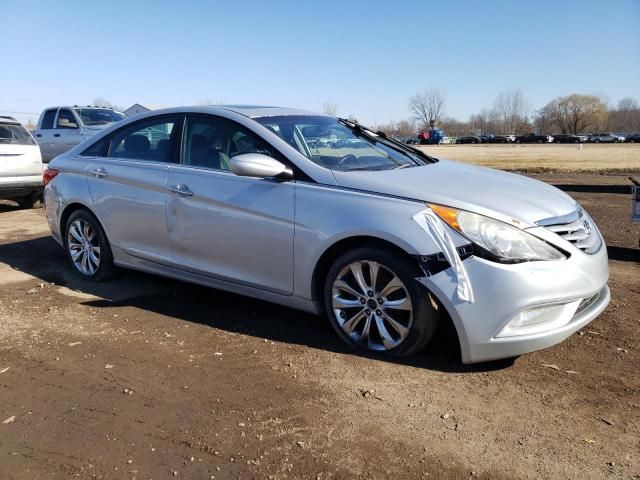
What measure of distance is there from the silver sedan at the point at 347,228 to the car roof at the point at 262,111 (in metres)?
0.02

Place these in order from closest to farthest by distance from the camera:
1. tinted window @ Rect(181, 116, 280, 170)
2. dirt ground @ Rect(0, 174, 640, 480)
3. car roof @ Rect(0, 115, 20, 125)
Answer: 1. dirt ground @ Rect(0, 174, 640, 480)
2. tinted window @ Rect(181, 116, 280, 170)
3. car roof @ Rect(0, 115, 20, 125)

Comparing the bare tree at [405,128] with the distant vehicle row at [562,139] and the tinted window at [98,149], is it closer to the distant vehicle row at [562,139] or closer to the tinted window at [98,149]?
the distant vehicle row at [562,139]

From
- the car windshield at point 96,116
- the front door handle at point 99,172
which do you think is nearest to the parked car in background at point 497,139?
the car windshield at point 96,116

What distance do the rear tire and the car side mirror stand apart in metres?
7.65

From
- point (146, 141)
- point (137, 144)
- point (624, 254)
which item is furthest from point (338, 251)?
point (624, 254)

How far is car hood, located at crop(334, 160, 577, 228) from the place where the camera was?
133 inches

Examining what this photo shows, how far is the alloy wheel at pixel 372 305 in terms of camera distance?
3504 mm

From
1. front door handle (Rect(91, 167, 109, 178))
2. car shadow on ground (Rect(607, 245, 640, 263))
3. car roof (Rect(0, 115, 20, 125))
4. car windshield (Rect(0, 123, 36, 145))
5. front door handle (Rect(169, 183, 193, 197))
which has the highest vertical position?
car roof (Rect(0, 115, 20, 125))

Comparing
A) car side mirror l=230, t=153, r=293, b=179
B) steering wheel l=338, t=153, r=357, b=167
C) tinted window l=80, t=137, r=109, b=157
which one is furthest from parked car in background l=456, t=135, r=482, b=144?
car side mirror l=230, t=153, r=293, b=179

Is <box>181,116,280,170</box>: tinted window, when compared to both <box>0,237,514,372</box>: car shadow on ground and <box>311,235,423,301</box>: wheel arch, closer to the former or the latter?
<box>311,235,423,301</box>: wheel arch

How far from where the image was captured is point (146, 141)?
495 cm

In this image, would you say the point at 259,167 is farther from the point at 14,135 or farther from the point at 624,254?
the point at 14,135

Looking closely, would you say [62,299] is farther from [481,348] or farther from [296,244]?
[481,348]

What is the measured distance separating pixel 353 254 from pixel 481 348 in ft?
3.14
